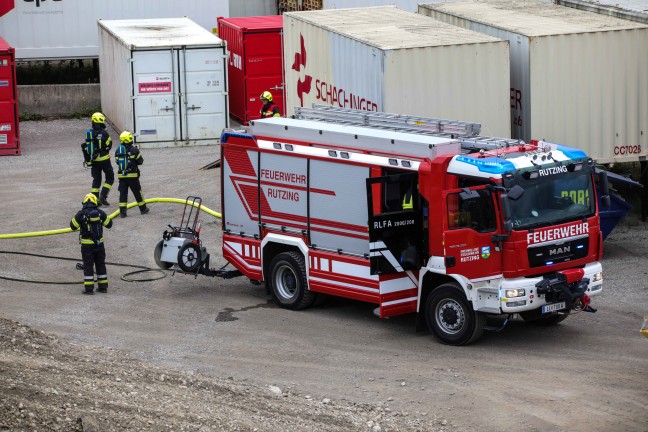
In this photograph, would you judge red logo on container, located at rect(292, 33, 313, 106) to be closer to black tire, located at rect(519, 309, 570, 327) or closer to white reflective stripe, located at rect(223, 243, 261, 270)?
white reflective stripe, located at rect(223, 243, 261, 270)

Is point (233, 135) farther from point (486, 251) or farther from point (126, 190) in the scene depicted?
point (126, 190)

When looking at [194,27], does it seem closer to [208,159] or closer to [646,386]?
[208,159]

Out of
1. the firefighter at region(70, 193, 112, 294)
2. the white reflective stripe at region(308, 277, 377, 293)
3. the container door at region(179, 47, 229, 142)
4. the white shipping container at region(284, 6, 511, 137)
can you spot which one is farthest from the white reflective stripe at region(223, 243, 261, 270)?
the container door at region(179, 47, 229, 142)

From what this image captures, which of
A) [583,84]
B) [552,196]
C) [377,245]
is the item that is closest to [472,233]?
[552,196]

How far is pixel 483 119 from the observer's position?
1833 centimetres

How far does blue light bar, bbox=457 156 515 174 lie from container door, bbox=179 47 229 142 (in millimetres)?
13392

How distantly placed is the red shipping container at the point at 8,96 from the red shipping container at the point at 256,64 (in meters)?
5.17

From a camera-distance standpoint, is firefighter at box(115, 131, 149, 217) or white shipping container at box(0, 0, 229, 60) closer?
firefighter at box(115, 131, 149, 217)

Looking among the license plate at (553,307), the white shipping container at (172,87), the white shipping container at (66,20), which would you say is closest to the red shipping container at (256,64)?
the white shipping container at (172,87)

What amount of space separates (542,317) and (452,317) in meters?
1.35

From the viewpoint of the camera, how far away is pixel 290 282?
15992 millimetres

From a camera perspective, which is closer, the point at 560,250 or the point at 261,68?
the point at 560,250

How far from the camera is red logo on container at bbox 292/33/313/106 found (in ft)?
72.2

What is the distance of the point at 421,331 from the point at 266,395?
3.13 meters
